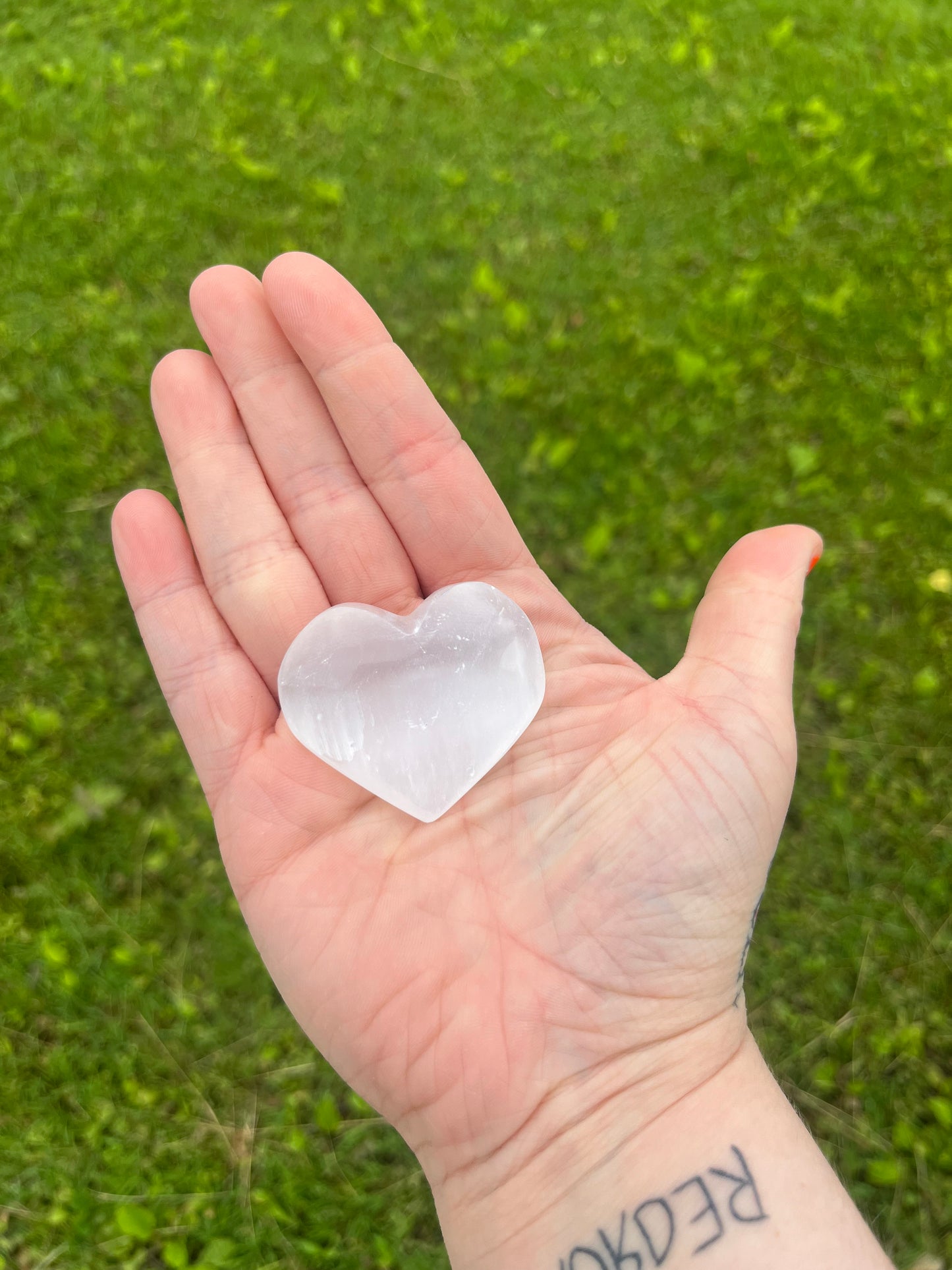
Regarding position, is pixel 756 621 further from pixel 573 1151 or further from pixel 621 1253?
pixel 621 1253

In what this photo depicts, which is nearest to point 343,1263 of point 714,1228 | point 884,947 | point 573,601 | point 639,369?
point 714,1228

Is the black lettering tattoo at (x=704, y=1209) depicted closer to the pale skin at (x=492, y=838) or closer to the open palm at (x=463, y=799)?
the pale skin at (x=492, y=838)

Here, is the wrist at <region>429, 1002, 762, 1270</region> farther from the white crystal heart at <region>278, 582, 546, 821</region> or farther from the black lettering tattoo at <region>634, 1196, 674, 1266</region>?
the white crystal heart at <region>278, 582, 546, 821</region>

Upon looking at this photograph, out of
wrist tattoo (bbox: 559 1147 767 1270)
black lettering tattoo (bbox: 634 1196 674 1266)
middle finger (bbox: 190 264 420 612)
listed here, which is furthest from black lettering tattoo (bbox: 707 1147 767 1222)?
middle finger (bbox: 190 264 420 612)

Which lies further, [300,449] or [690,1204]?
[300,449]

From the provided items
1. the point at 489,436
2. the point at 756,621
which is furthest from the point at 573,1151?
the point at 489,436

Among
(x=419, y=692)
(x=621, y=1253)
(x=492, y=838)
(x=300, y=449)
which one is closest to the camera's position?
(x=621, y=1253)

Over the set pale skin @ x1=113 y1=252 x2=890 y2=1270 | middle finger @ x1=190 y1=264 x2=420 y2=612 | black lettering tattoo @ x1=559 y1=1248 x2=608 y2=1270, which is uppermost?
middle finger @ x1=190 y1=264 x2=420 y2=612

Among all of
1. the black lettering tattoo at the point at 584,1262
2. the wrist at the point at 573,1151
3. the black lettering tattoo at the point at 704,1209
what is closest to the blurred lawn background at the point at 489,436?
the wrist at the point at 573,1151
